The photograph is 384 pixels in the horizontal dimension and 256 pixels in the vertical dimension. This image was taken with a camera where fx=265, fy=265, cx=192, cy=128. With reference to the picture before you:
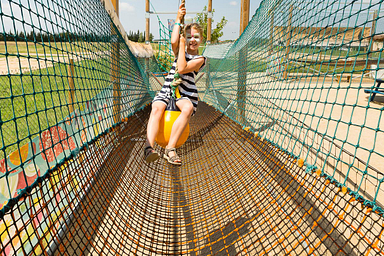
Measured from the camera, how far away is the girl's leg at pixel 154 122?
1586mm

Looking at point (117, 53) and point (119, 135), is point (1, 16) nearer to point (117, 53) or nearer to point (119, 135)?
point (119, 135)

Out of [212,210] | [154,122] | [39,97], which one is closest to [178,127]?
[154,122]

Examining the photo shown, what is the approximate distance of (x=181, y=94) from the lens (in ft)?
6.24

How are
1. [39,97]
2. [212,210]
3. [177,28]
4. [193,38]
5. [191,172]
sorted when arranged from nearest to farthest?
[177,28], [193,38], [212,210], [191,172], [39,97]

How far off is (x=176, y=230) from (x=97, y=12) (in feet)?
5.53

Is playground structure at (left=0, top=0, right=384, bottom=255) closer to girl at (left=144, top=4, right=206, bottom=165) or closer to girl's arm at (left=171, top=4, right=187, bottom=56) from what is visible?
girl at (left=144, top=4, right=206, bottom=165)

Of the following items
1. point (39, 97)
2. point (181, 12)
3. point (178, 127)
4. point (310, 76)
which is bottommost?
point (39, 97)

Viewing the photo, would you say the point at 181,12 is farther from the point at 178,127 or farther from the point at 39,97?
the point at 39,97

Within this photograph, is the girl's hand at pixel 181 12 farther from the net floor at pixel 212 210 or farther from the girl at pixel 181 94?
the net floor at pixel 212 210

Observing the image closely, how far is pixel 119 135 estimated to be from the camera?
7.00 ft

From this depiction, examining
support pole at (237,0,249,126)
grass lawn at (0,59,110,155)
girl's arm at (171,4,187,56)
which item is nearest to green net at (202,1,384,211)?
support pole at (237,0,249,126)

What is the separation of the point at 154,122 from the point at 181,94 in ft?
1.21

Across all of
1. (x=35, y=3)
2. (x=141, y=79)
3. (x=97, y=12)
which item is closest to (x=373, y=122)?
(x=141, y=79)

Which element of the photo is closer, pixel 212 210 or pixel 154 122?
pixel 154 122
